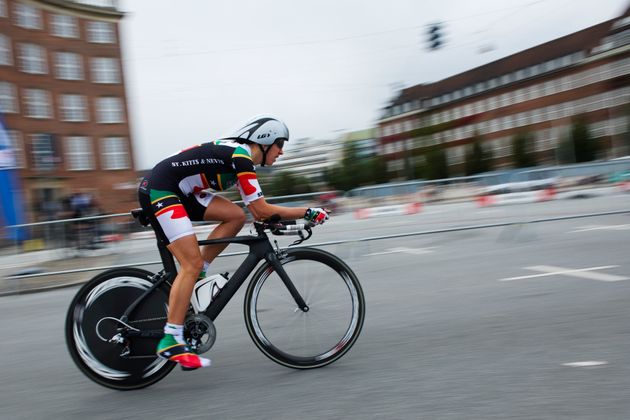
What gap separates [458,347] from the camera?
435cm

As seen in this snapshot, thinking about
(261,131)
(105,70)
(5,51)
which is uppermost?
(5,51)

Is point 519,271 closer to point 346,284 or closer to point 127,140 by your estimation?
point 346,284

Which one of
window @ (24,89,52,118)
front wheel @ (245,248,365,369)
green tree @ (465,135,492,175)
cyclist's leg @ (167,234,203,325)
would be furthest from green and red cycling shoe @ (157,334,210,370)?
green tree @ (465,135,492,175)

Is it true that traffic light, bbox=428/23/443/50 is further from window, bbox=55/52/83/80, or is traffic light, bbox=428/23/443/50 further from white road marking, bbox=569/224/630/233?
window, bbox=55/52/83/80

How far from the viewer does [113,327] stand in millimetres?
4027

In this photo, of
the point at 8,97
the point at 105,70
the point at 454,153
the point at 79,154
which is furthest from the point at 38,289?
the point at 454,153

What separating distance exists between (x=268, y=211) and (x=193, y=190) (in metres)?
0.53

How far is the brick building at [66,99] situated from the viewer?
41906 millimetres

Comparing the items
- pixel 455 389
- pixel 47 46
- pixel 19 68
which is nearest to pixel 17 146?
pixel 19 68

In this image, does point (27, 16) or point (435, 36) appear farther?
point (27, 16)

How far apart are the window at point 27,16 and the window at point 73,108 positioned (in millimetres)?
5224

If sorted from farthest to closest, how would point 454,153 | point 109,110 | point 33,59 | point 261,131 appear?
1. point 454,153
2. point 109,110
3. point 33,59
4. point 261,131

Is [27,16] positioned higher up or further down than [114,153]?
higher up

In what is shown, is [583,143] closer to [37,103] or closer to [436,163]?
[436,163]
